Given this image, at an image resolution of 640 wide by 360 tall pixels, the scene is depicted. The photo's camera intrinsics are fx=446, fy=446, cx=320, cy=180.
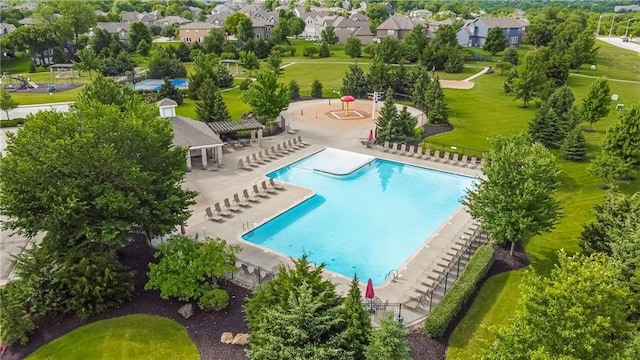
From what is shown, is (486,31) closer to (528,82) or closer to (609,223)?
(528,82)

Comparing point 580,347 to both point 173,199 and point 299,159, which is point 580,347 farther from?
point 299,159

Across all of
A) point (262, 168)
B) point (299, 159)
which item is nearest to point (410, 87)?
point (299, 159)

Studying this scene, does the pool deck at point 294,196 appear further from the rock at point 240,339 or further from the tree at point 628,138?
the tree at point 628,138

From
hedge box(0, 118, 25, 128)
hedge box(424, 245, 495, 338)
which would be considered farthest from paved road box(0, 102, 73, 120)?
hedge box(424, 245, 495, 338)

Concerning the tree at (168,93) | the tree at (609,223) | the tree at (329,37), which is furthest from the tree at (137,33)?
the tree at (609,223)

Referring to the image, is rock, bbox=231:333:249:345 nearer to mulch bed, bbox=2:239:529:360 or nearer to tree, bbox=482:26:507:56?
mulch bed, bbox=2:239:529:360

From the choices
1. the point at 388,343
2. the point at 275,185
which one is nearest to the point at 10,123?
the point at 275,185
